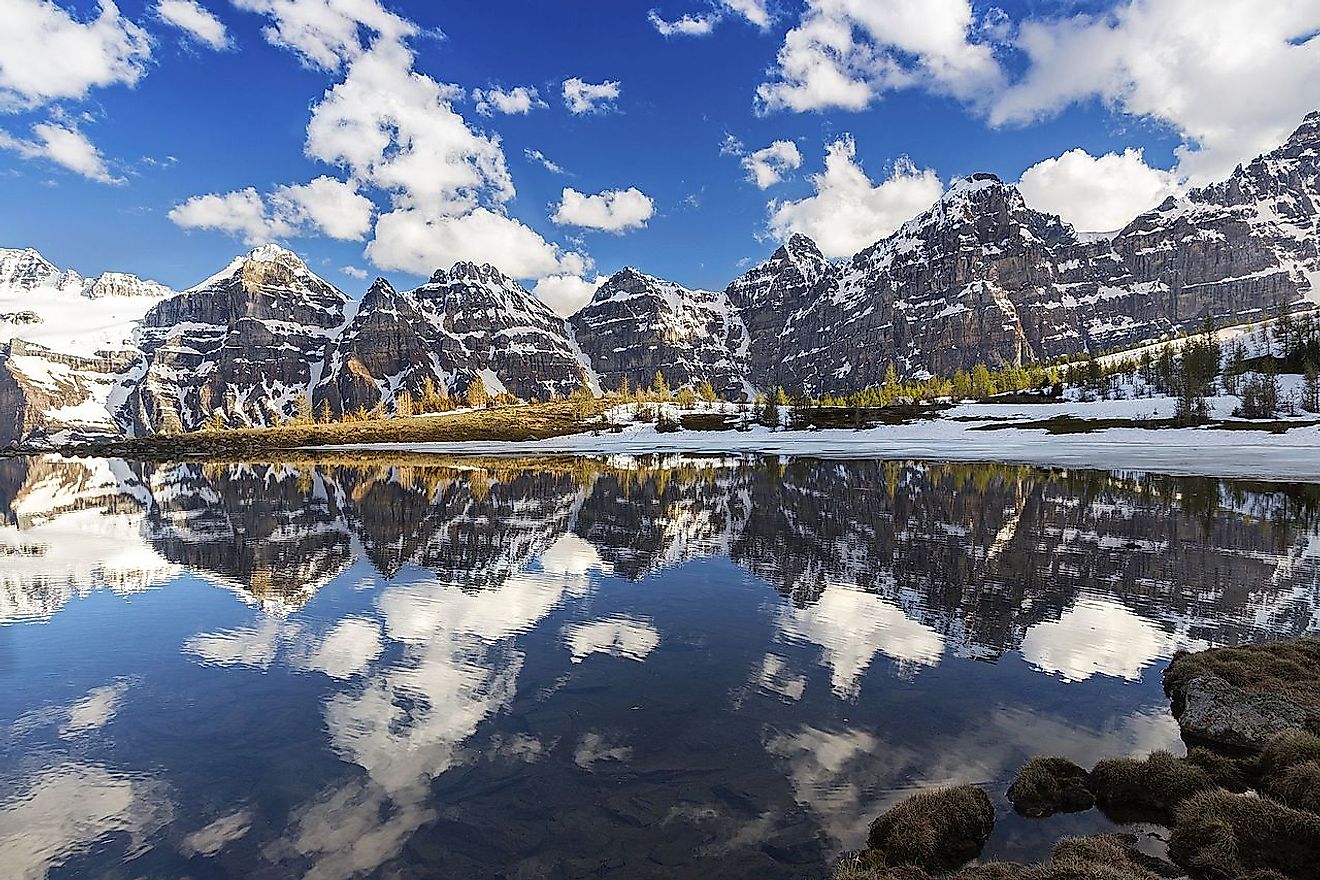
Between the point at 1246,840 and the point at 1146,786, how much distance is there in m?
1.58

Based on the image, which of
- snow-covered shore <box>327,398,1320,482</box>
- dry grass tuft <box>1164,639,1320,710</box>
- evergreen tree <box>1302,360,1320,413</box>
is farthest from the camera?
evergreen tree <box>1302,360,1320,413</box>

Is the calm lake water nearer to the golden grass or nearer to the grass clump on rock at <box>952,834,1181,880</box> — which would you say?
the grass clump on rock at <box>952,834,1181,880</box>

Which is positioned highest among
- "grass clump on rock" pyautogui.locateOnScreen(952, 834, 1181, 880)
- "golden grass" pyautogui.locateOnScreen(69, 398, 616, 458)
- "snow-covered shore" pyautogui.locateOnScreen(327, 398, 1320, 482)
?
"golden grass" pyautogui.locateOnScreen(69, 398, 616, 458)

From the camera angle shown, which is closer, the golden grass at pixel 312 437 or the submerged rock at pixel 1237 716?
the submerged rock at pixel 1237 716

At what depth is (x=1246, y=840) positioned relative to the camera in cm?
768

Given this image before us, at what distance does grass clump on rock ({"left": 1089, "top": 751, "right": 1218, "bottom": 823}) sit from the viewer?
351 inches

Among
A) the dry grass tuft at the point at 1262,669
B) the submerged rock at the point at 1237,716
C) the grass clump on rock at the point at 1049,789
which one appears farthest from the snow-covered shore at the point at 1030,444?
the grass clump on rock at the point at 1049,789

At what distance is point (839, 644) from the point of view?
16203mm

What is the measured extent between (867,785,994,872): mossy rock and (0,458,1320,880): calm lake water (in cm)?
42

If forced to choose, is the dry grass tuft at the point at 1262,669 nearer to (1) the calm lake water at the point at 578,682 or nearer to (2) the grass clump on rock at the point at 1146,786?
(1) the calm lake water at the point at 578,682

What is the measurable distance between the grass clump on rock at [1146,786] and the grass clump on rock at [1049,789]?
216 millimetres

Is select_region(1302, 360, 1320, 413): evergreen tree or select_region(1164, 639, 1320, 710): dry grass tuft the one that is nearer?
select_region(1164, 639, 1320, 710): dry grass tuft

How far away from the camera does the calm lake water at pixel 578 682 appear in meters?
8.98

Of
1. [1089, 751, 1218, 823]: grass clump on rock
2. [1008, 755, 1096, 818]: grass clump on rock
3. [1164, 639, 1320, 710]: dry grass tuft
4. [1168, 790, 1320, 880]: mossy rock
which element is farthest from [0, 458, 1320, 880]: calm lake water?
[1168, 790, 1320, 880]: mossy rock
